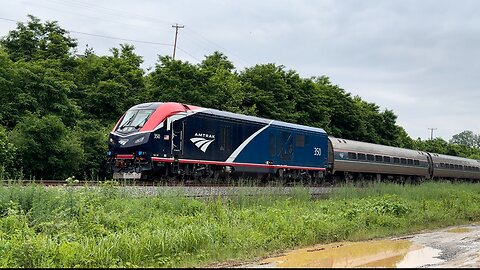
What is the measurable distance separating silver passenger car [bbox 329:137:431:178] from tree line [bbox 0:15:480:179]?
326 inches

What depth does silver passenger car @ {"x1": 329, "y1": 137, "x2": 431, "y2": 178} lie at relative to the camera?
104 ft

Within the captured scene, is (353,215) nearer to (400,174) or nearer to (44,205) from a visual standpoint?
(44,205)

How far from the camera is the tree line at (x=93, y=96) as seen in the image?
22.7m

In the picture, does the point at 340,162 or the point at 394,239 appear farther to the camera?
the point at 340,162

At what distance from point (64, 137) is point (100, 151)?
3.50 meters

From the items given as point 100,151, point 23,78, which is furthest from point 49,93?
point 100,151

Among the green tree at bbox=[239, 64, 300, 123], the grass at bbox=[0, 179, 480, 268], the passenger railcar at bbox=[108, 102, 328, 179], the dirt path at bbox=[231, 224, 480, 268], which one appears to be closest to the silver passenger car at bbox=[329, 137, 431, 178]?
the passenger railcar at bbox=[108, 102, 328, 179]

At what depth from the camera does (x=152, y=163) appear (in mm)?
19031

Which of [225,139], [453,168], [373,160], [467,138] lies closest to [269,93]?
[373,160]

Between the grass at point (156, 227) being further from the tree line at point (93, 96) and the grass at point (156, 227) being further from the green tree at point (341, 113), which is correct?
the green tree at point (341, 113)

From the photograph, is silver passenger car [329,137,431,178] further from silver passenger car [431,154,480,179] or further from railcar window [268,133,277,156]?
railcar window [268,133,277,156]

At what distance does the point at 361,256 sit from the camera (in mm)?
10953

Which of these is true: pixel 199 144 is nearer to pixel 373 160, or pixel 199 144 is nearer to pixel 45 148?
pixel 45 148

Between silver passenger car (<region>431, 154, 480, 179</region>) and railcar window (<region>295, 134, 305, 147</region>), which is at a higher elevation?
railcar window (<region>295, 134, 305, 147</region>)
